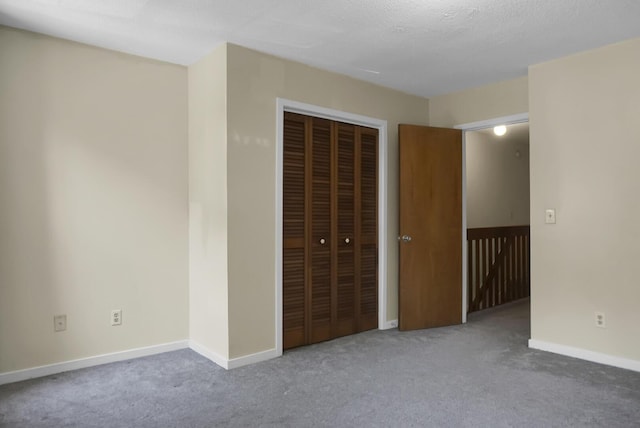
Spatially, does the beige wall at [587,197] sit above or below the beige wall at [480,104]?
below

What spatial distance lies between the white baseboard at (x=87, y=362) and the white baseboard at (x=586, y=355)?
2.77 m

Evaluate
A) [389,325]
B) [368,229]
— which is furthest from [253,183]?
[389,325]

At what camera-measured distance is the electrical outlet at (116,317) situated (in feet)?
10.3

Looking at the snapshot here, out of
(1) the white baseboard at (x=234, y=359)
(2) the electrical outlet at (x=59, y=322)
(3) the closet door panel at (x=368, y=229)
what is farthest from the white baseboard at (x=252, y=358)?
(2) the electrical outlet at (x=59, y=322)

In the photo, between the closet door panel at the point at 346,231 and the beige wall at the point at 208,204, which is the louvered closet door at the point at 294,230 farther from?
the beige wall at the point at 208,204

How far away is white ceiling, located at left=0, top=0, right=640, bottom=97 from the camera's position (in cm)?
247

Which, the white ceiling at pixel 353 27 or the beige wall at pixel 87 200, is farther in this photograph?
the beige wall at pixel 87 200

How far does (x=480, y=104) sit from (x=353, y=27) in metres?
1.81

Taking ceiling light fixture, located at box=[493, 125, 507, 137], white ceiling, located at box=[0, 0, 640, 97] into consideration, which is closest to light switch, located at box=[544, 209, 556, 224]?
white ceiling, located at box=[0, 0, 640, 97]

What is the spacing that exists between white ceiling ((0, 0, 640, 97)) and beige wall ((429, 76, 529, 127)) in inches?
12.4

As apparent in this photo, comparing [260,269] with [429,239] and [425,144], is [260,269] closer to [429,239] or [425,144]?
[429,239]

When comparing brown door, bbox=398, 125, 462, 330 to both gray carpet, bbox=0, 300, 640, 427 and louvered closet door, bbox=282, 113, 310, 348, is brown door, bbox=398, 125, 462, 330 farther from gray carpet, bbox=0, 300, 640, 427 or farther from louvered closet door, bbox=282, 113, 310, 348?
louvered closet door, bbox=282, 113, 310, 348

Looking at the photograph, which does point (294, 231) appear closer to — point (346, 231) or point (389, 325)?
point (346, 231)

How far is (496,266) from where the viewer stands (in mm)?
5180
